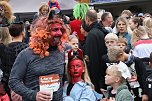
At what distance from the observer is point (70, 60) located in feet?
16.5

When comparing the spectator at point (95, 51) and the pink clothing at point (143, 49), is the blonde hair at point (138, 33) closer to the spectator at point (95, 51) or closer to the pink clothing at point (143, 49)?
the pink clothing at point (143, 49)

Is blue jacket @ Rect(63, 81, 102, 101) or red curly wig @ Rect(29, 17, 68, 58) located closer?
red curly wig @ Rect(29, 17, 68, 58)

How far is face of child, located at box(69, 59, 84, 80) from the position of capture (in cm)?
498

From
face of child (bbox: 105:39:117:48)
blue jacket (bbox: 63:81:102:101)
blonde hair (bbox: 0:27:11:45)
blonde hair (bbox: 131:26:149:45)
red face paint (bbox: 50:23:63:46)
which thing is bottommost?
blue jacket (bbox: 63:81:102:101)

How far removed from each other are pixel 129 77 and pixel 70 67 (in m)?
1.04

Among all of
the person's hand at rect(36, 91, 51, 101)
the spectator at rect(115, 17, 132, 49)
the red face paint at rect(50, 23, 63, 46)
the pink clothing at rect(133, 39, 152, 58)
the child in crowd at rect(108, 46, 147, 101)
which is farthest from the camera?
the spectator at rect(115, 17, 132, 49)

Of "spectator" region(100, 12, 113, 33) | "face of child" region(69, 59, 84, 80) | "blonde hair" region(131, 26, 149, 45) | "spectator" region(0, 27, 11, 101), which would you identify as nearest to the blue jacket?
"face of child" region(69, 59, 84, 80)

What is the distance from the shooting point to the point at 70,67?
5004 mm

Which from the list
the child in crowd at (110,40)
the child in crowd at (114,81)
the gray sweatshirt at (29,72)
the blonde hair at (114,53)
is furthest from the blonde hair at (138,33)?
the gray sweatshirt at (29,72)

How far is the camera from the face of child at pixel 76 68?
4.98 meters

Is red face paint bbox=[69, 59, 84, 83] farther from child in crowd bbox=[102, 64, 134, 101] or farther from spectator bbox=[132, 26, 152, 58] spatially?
spectator bbox=[132, 26, 152, 58]

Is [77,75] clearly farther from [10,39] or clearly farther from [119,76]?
[10,39]

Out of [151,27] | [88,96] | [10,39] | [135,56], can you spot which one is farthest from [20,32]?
[151,27]

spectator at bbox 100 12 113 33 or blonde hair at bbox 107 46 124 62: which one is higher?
spectator at bbox 100 12 113 33
